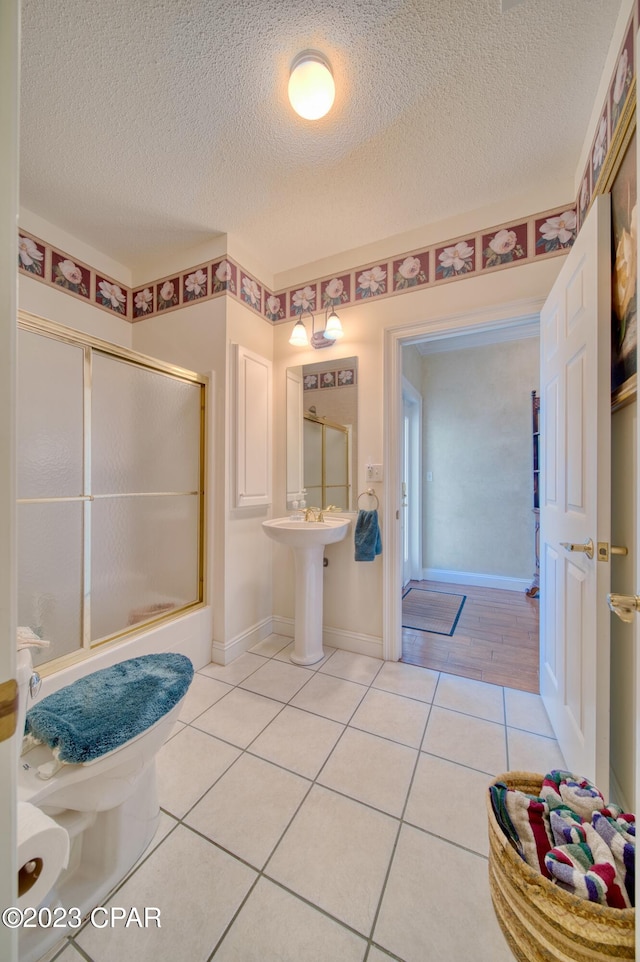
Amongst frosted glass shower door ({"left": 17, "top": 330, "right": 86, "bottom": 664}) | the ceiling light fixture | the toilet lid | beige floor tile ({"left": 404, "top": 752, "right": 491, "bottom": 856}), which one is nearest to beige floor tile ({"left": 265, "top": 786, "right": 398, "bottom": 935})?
beige floor tile ({"left": 404, "top": 752, "right": 491, "bottom": 856})

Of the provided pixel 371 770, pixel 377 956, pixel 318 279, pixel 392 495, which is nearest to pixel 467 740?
pixel 371 770

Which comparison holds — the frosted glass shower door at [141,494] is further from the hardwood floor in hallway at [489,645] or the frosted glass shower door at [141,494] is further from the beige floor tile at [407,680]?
the hardwood floor in hallway at [489,645]

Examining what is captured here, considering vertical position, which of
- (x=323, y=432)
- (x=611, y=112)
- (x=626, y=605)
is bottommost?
(x=626, y=605)

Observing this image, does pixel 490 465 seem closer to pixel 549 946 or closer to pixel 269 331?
pixel 269 331

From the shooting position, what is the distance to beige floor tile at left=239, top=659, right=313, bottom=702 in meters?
1.86

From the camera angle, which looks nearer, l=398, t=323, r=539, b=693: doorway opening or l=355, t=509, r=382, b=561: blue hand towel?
l=355, t=509, r=382, b=561: blue hand towel

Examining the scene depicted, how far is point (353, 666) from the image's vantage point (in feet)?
6.98

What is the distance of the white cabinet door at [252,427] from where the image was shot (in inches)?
86.9

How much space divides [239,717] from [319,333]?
2.26 metres

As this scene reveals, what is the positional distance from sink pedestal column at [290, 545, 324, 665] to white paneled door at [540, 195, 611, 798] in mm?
1229

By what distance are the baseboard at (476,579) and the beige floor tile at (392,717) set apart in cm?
218

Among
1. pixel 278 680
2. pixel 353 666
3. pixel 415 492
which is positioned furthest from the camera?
pixel 415 492

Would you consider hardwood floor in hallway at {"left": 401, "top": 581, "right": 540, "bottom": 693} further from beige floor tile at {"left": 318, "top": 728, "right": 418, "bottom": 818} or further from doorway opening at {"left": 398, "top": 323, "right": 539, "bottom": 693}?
beige floor tile at {"left": 318, "top": 728, "right": 418, "bottom": 818}

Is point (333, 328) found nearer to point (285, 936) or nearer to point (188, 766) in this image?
point (188, 766)
